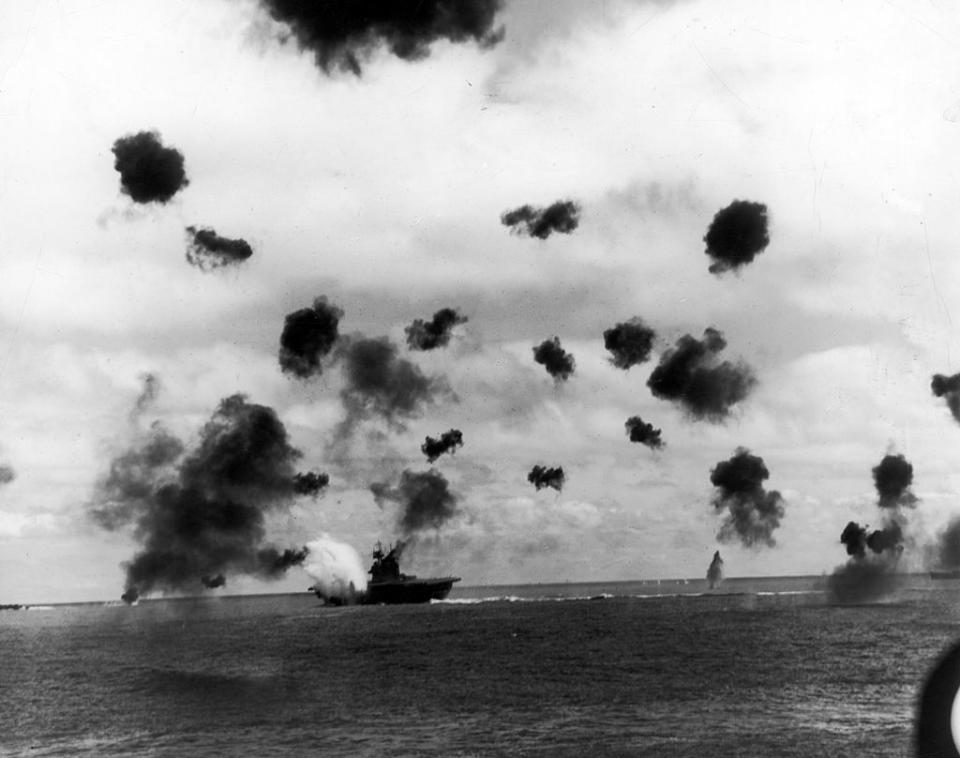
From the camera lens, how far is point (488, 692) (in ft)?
185

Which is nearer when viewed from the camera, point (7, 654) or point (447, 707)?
point (447, 707)

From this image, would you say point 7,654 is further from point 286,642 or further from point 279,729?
point 279,729

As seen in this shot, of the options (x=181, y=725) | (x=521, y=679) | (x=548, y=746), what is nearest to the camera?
(x=548, y=746)

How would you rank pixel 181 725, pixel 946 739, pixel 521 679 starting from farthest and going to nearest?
pixel 521 679 < pixel 181 725 < pixel 946 739

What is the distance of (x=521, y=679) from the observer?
202 feet

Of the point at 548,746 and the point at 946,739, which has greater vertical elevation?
the point at 946,739

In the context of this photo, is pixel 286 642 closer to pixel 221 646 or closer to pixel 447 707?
pixel 221 646

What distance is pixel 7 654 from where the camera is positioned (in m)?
98.8

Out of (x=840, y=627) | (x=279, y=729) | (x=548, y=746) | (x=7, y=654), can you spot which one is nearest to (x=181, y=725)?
(x=279, y=729)

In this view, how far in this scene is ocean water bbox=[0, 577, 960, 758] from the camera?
1672 inches

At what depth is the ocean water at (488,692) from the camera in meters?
42.5

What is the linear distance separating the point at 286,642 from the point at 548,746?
58.7 meters

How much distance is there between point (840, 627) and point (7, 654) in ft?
269

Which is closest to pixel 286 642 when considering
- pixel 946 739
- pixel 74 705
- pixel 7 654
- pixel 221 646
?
pixel 221 646
